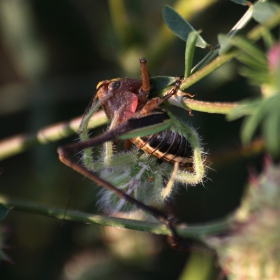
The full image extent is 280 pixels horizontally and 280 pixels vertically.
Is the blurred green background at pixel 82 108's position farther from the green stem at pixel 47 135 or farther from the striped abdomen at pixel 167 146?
the striped abdomen at pixel 167 146

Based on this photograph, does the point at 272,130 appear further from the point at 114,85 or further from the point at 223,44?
the point at 114,85

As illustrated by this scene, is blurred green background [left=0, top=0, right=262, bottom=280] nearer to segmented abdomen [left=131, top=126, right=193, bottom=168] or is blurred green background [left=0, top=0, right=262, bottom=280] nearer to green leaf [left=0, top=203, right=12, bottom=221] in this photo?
segmented abdomen [left=131, top=126, right=193, bottom=168]

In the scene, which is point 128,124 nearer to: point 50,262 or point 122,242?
point 122,242

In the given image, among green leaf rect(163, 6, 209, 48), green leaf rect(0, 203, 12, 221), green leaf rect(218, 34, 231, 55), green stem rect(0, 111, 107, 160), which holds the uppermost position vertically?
green leaf rect(218, 34, 231, 55)

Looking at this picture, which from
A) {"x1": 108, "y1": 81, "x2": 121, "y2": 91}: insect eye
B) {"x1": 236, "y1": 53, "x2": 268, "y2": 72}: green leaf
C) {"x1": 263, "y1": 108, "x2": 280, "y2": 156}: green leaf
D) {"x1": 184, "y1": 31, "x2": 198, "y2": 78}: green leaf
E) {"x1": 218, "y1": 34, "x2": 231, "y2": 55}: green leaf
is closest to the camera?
{"x1": 263, "y1": 108, "x2": 280, "y2": 156}: green leaf

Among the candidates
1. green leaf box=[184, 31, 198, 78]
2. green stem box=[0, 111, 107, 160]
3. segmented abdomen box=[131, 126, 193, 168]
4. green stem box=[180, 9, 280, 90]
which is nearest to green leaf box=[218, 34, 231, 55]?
green stem box=[180, 9, 280, 90]

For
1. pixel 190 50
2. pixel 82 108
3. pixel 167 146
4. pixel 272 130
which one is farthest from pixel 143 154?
pixel 82 108

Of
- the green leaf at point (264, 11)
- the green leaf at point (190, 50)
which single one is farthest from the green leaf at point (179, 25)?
the green leaf at point (264, 11)

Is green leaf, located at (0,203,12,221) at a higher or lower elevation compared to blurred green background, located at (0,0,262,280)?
higher
